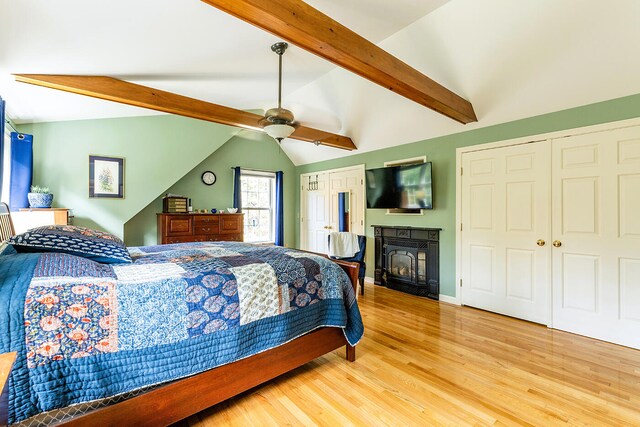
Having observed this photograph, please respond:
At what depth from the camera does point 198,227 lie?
16.0ft

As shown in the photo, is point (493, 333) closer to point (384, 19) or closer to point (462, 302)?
point (462, 302)

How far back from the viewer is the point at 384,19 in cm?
288

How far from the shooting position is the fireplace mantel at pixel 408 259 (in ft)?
13.8

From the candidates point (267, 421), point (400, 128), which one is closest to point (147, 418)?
point (267, 421)

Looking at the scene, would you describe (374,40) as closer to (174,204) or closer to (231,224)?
(231,224)

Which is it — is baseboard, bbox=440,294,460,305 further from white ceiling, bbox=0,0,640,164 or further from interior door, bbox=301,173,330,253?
interior door, bbox=301,173,330,253

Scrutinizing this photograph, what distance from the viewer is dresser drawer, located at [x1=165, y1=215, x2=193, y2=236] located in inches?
182

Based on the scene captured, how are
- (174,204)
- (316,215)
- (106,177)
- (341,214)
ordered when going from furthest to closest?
(316,215), (341,214), (174,204), (106,177)

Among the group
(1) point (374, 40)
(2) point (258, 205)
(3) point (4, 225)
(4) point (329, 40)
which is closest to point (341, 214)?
(2) point (258, 205)

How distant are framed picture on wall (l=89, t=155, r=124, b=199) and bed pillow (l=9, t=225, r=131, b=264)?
7.92 feet

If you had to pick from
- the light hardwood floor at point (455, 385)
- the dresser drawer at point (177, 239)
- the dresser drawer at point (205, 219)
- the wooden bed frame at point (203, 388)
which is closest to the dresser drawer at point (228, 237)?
the dresser drawer at point (205, 219)

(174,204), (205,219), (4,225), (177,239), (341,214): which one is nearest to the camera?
(4,225)

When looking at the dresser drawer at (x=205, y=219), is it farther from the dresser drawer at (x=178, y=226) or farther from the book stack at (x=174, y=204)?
the book stack at (x=174, y=204)

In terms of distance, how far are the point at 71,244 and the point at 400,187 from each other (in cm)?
389
